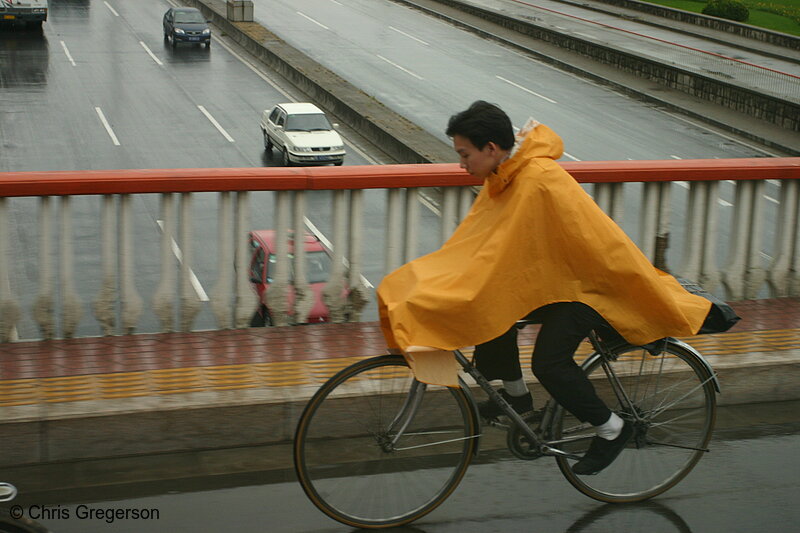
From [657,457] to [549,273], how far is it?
1293 mm

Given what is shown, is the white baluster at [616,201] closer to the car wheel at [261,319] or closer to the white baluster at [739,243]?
the white baluster at [739,243]

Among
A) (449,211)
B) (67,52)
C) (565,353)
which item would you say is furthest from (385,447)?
(67,52)

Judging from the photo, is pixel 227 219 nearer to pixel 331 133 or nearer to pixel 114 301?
pixel 114 301

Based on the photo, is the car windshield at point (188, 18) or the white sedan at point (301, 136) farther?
the car windshield at point (188, 18)

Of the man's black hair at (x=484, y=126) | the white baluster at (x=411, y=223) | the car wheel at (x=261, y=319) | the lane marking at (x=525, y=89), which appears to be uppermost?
the man's black hair at (x=484, y=126)

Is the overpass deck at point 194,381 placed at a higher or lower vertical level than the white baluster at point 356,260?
lower

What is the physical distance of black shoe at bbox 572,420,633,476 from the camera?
191 inches

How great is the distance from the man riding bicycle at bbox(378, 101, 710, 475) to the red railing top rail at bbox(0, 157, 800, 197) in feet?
6.85

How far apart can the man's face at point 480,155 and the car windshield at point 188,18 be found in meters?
41.7

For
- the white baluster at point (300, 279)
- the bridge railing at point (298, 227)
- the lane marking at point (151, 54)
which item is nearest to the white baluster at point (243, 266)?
the bridge railing at point (298, 227)

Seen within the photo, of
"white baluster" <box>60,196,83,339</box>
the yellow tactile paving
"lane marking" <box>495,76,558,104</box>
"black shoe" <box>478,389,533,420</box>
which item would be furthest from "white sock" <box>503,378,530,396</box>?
"lane marking" <box>495,76,558,104</box>

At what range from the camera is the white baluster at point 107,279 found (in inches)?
251

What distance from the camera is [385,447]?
4781 millimetres

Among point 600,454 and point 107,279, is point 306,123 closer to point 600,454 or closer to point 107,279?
point 107,279
